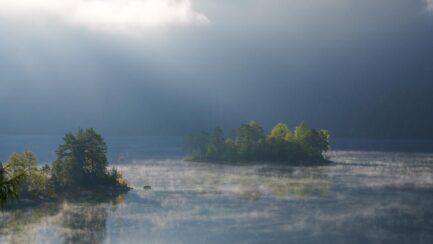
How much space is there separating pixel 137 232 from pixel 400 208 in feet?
161

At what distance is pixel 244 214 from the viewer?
9456cm

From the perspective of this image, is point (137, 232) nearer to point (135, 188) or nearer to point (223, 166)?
point (135, 188)

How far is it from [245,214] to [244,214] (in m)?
0.18

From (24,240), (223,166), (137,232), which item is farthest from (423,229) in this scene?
(223,166)

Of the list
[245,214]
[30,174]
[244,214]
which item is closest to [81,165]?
[30,174]

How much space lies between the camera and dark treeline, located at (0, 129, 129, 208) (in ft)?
350

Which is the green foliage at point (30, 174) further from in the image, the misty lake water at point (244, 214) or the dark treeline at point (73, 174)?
the misty lake water at point (244, 214)

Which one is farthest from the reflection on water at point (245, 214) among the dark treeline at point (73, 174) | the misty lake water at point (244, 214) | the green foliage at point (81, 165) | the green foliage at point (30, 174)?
the green foliage at point (30, 174)

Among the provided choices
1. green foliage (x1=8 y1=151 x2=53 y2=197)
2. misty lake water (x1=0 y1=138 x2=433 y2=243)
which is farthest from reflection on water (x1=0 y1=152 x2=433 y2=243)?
green foliage (x1=8 y1=151 x2=53 y2=197)

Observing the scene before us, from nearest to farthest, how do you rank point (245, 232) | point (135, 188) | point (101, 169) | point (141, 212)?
point (245, 232), point (141, 212), point (101, 169), point (135, 188)

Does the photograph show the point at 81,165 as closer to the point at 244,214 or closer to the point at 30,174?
the point at 30,174

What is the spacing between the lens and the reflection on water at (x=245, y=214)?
77188 millimetres

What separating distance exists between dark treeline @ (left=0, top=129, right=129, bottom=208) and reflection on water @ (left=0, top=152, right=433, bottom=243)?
696 cm

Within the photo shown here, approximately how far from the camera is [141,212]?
319 ft
